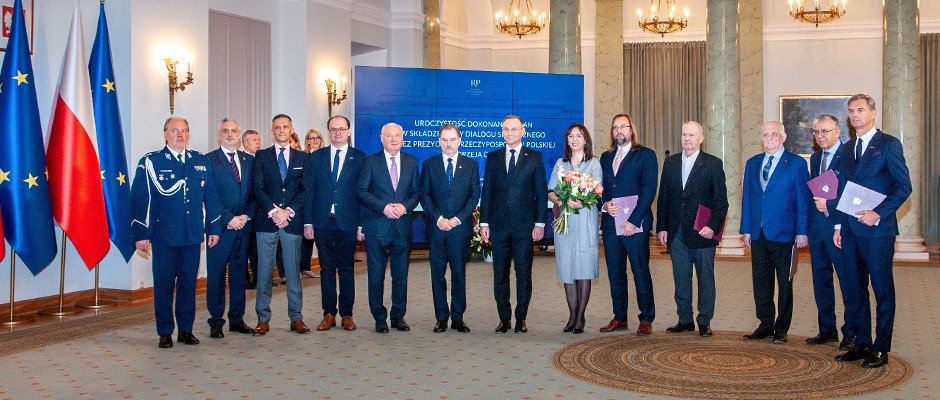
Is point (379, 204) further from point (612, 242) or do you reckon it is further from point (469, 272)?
point (469, 272)

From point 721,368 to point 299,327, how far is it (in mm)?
3155

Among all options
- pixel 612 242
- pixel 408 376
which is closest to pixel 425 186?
pixel 612 242

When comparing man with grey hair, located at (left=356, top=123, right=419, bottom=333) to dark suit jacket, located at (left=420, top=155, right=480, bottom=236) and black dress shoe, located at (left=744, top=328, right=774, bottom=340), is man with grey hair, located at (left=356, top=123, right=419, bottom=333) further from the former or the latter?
black dress shoe, located at (left=744, top=328, right=774, bottom=340)

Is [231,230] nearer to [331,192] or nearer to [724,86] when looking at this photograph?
[331,192]

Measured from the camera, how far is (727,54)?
1385 cm

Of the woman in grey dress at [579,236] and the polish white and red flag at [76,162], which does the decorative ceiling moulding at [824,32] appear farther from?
the polish white and red flag at [76,162]

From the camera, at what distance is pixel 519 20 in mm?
18500

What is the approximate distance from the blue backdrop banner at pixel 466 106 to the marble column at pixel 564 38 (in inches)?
45.6

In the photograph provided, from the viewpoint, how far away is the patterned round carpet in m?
5.38

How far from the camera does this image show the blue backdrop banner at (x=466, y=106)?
11.7 metres

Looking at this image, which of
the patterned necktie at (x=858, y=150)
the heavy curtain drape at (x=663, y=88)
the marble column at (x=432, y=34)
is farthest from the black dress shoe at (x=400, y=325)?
the heavy curtain drape at (x=663, y=88)

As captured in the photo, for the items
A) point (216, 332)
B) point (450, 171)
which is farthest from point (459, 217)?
point (216, 332)

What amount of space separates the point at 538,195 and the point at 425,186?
88cm

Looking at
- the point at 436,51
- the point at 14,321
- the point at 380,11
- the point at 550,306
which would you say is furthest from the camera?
the point at 436,51
